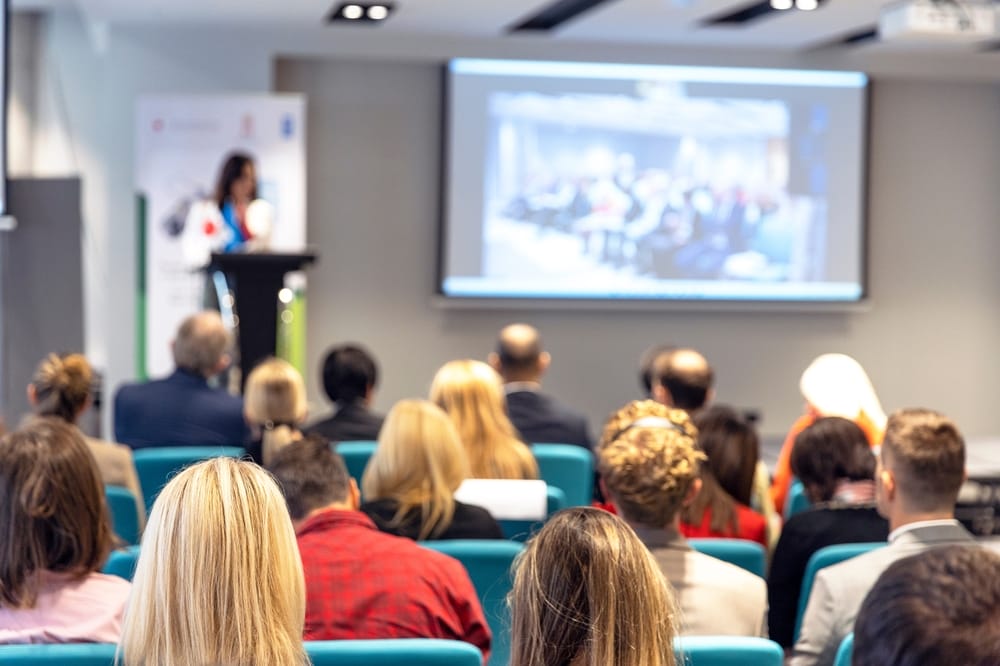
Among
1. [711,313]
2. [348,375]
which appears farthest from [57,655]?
[711,313]

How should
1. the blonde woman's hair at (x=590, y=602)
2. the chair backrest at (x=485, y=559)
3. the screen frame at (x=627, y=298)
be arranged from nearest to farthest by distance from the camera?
the blonde woman's hair at (x=590, y=602) → the chair backrest at (x=485, y=559) → the screen frame at (x=627, y=298)

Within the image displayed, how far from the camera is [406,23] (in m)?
7.96

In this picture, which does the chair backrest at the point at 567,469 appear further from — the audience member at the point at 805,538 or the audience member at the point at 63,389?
the audience member at the point at 63,389

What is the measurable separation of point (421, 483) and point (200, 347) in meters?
1.86

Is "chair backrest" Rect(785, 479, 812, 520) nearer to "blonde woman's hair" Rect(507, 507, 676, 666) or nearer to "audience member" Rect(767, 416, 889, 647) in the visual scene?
"audience member" Rect(767, 416, 889, 647)

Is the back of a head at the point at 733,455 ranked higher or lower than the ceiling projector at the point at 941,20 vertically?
lower

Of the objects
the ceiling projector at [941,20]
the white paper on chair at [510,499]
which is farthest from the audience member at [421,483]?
the ceiling projector at [941,20]

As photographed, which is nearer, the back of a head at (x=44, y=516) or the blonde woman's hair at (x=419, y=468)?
the back of a head at (x=44, y=516)

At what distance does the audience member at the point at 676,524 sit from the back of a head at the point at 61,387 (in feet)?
6.94

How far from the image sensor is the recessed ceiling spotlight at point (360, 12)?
24.3 feet

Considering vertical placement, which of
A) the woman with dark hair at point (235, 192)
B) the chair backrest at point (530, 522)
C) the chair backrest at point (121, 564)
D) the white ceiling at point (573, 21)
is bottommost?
the chair backrest at point (530, 522)

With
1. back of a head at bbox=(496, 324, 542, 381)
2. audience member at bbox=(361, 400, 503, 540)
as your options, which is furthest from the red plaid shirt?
back of a head at bbox=(496, 324, 542, 381)

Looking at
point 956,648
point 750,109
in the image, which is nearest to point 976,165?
point 750,109

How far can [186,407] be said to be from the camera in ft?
15.9
